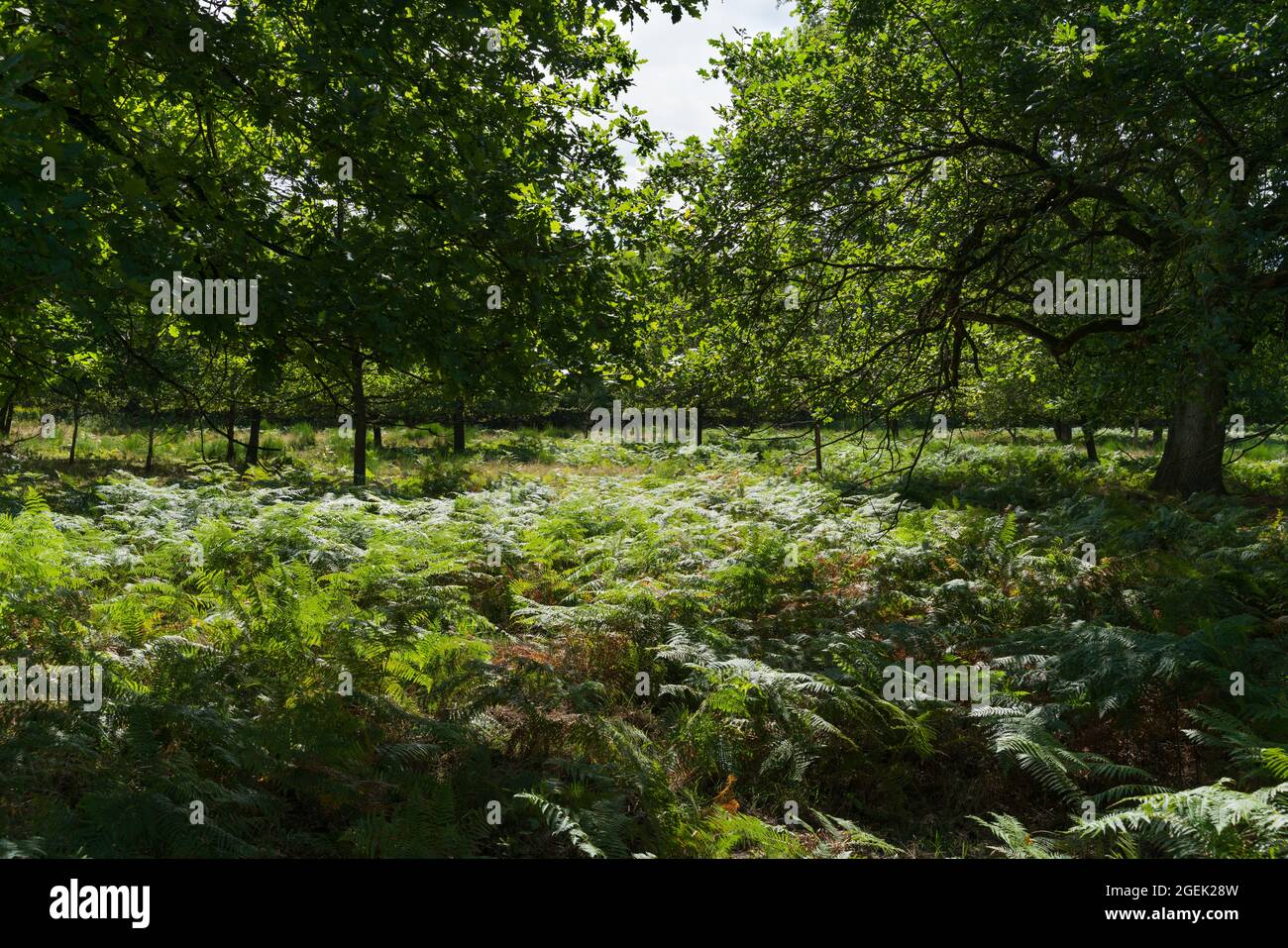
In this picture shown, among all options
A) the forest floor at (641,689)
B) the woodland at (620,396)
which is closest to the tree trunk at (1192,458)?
the forest floor at (641,689)

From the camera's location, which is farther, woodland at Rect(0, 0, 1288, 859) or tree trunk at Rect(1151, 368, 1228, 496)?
tree trunk at Rect(1151, 368, 1228, 496)

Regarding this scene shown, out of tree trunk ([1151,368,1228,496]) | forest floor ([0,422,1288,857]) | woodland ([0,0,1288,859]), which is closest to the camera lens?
forest floor ([0,422,1288,857])

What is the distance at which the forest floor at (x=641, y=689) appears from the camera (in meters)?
4.28

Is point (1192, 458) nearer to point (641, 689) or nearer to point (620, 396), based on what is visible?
point (620, 396)

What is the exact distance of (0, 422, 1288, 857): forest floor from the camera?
428 centimetres

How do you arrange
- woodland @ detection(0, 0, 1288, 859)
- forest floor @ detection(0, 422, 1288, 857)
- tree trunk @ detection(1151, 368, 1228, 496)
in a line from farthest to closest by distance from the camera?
tree trunk @ detection(1151, 368, 1228, 496), woodland @ detection(0, 0, 1288, 859), forest floor @ detection(0, 422, 1288, 857)

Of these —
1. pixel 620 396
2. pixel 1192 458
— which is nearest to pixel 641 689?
pixel 620 396

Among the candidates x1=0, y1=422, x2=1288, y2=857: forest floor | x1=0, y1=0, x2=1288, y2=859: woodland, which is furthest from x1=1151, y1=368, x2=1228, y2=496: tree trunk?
x1=0, y1=0, x2=1288, y2=859: woodland

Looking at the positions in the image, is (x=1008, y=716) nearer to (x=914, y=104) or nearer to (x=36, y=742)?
→ (x=36, y=742)

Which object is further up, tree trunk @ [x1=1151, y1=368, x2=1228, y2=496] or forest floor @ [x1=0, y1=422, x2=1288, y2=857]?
tree trunk @ [x1=1151, y1=368, x2=1228, y2=496]

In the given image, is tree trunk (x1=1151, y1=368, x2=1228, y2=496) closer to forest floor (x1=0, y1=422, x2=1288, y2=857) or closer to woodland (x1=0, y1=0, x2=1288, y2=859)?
forest floor (x1=0, y1=422, x2=1288, y2=857)

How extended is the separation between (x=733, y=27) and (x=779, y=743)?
8.77m

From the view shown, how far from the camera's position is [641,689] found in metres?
6.54

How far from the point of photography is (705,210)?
30.9 ft
